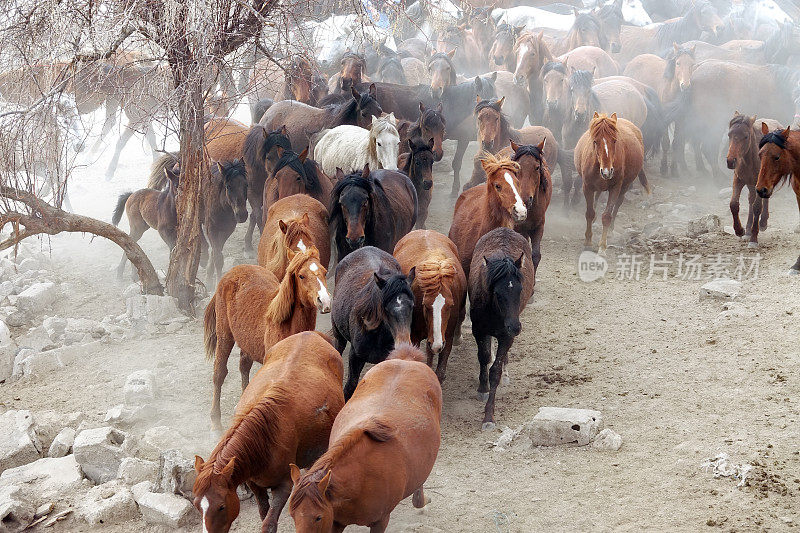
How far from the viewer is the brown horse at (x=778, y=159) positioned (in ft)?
28.7

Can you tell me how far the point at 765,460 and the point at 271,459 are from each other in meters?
3.20

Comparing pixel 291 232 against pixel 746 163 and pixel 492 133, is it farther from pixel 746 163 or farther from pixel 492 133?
Answer: pixel 746 163

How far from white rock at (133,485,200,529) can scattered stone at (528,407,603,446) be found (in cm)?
252

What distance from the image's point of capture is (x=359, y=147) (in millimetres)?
10070

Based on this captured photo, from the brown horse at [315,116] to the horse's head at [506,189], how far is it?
11.8 feet

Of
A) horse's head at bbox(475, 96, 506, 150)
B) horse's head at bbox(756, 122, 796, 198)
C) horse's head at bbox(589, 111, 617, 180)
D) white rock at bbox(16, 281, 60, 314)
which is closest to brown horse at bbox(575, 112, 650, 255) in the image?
horse's head at bbox(589, 111, 617, 180)

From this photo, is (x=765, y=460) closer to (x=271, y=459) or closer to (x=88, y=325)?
(x=271, y=459)

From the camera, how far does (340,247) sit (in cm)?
802

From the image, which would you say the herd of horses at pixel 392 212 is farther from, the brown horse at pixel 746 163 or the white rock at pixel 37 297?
the white rock at pixel 37 297

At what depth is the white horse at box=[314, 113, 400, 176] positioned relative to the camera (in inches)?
371

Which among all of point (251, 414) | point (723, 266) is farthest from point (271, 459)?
point (723, 266)

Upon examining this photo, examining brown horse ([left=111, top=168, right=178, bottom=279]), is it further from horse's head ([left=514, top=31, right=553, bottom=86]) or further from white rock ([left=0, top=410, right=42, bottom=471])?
horse's head ([left=514, top=31, right=553, bottom=86])

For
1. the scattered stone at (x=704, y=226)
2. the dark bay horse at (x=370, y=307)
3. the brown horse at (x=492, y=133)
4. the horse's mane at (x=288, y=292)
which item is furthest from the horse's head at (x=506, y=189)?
the scattered stone at (x=704, y=226)

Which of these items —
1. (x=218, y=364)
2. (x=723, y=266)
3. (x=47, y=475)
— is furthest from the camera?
(x=723, y=266)
